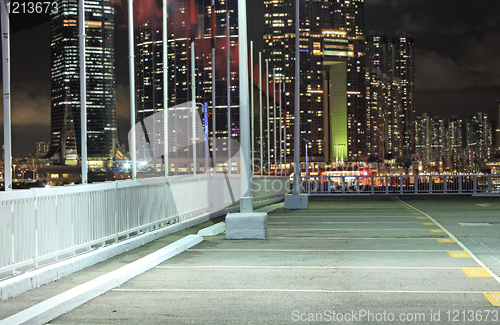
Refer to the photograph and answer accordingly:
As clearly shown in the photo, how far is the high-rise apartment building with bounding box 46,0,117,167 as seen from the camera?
14.9 metres

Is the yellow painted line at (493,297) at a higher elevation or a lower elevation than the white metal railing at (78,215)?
lower

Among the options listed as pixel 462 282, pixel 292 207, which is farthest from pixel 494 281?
pixel 292 207

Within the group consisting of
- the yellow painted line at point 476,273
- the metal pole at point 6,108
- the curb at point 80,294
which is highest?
the metal pole at point 6,108

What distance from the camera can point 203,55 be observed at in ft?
132

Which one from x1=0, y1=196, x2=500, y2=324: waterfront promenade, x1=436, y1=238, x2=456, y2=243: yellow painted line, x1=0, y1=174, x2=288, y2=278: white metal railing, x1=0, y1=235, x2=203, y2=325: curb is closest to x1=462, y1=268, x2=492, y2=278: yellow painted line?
x1=0, y1=196, x2=500, y2=324: waterfront promenade

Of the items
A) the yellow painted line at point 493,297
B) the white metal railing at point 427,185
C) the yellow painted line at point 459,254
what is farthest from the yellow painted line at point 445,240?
the white metal railing at point 427,185

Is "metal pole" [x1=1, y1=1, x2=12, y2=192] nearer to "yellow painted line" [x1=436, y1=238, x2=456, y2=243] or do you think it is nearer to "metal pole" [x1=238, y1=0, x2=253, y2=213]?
"metal pole" [x1=238, y1=0, x2=253, y2=213]

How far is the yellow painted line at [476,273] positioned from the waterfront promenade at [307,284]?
0.12 feet

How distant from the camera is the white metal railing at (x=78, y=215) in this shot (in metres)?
8.17

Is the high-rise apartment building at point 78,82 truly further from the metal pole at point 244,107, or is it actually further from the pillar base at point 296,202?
the pillar base at point 296,202

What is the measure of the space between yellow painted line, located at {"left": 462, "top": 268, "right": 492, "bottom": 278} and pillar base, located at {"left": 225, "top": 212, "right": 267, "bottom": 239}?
18.7 feet

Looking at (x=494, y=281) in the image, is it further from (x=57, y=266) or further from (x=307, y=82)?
(x=307, y=82)

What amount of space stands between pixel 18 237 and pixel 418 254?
26.3 ft

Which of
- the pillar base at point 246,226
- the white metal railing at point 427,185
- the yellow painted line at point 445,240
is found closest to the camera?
the yellow painted line at point 445,240
